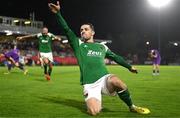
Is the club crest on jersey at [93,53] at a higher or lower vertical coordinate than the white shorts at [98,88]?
higher

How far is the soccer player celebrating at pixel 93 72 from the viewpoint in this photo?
8.25 m

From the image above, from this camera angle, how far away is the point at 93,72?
28.1ft

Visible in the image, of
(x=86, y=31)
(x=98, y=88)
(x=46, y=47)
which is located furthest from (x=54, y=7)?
(x=46, y=47)

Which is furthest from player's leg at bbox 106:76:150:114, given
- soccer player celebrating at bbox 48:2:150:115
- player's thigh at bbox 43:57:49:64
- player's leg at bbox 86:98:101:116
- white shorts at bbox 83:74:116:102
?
player's thigh at bbox 43:57:49:64

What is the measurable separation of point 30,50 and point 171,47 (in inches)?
1626

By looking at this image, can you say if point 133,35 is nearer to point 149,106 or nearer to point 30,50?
point 30,50

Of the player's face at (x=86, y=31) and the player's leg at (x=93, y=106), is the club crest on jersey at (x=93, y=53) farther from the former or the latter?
the player's leg at (x=93, y=106)

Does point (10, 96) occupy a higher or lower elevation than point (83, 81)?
lower

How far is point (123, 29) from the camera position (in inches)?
3440

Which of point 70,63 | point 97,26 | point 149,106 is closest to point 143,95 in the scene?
point 149,106

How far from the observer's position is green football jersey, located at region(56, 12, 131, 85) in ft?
28.0

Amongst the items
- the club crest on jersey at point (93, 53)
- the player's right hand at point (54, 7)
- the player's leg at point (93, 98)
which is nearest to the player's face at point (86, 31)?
the club crest on jersey at point (93, 53)

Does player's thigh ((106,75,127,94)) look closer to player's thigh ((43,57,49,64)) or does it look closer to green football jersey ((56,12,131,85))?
green football jersey ((56,12,131,85))

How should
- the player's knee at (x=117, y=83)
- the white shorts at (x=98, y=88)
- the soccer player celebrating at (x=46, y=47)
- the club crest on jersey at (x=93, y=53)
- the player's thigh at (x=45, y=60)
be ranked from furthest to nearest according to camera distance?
the player's thigh at (x=45, y=60), the soccer player celebrating at (x=46, y=47), the club crest on jersey at (x=93, y=53), the white shorts at (x=98, y=88), the player's knee at (x=117, y=83)
